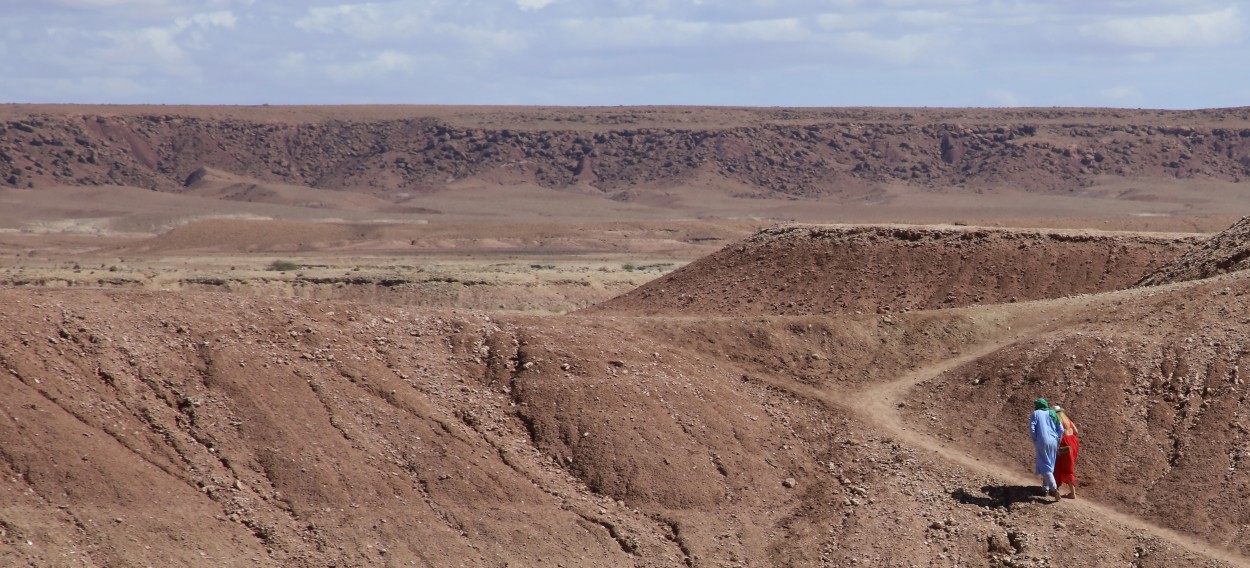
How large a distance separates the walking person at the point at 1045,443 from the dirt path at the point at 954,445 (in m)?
0.28

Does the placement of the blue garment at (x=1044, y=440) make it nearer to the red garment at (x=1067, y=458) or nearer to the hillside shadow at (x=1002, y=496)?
the red garment at (x=1067, y=458)

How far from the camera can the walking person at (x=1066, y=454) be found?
16328mm

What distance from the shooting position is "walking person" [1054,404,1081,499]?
53.6 ft

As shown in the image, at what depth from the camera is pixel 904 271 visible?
94.2ft

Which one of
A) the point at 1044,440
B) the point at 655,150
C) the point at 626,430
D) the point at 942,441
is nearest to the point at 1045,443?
the point at 1044,440

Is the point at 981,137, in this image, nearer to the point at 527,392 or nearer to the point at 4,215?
the point at 4,215

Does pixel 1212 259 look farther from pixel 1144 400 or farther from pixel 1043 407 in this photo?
pixel 1043 407

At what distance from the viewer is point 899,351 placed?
66.0ft

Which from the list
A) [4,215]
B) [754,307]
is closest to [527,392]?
[754,307]

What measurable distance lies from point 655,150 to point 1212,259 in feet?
334

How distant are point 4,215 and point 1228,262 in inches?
3320

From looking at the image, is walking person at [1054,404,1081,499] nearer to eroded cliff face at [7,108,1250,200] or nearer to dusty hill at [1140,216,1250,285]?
dusty hill at [1140,216,1250,285]

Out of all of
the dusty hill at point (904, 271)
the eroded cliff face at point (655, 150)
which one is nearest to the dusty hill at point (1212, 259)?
the dusty hill at point (904, 271)

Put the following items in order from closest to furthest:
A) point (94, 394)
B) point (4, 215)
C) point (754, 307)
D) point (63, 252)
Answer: point (94, 394)
point (754, 307)
point (63, 252)
point (4, 215)
